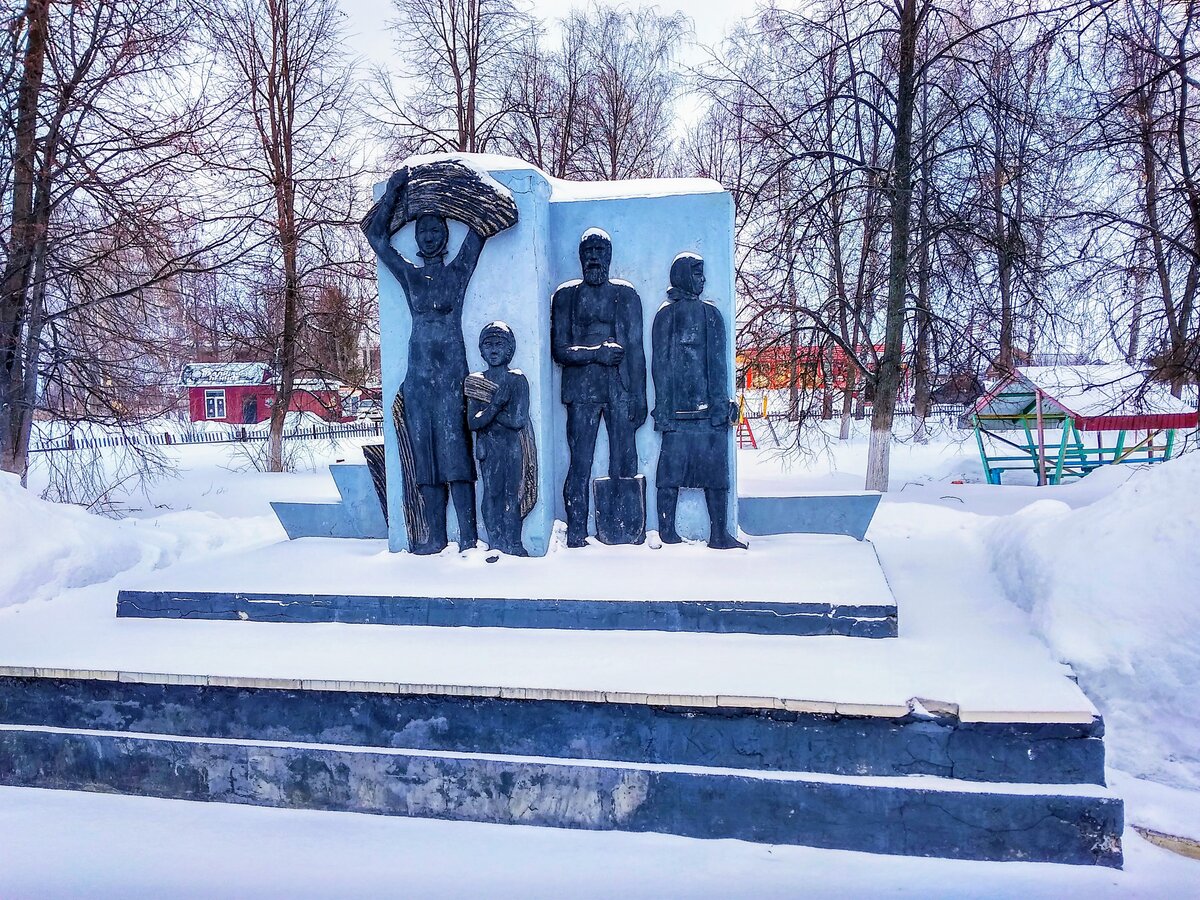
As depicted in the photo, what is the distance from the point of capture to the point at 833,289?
33.3 ft

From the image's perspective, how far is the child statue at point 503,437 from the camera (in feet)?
13.9

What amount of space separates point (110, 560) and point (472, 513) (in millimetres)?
2896

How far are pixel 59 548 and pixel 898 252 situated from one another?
8.24 meters

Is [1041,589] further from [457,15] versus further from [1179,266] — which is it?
[457,15]

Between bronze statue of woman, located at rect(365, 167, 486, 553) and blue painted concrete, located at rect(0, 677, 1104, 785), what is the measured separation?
5.02ft

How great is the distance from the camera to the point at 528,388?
4293 millimetres

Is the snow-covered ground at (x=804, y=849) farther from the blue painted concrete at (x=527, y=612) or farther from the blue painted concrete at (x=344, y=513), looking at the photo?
the blue painted concrete at (x=344, y=513)

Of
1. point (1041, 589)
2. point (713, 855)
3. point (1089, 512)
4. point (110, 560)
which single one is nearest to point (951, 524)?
point (1089, 512)

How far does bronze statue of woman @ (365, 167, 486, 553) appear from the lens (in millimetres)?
4340

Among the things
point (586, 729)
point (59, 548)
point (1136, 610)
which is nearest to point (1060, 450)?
point (1136, 610)

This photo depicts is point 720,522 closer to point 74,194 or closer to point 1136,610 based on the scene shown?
point 1136,610

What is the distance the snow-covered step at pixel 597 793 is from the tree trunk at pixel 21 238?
5.00 metres

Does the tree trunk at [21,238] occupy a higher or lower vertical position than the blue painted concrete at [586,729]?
higher

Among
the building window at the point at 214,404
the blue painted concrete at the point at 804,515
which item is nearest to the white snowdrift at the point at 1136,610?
the blue painted concrete at the point at 804,515
